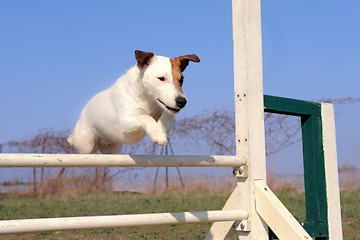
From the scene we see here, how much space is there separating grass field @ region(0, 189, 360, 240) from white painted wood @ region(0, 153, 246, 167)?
2.56m

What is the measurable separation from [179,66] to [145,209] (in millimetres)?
5188

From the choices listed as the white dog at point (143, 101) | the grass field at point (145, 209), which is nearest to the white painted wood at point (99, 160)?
the white dog at point (143, 101)

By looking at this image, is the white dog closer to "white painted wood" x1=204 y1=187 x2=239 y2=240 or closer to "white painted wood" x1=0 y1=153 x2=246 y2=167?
"white painted wood" x1=0 y1=153 x2=246 y2=167

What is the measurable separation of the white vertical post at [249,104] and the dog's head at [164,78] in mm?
500

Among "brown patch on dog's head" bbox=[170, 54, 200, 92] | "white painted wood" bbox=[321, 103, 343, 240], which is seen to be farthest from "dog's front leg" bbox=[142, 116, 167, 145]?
"white painted wood" bbox=[321, 103, 343, 240]

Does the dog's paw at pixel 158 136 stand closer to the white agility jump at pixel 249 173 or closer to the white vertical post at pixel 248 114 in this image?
the white agility jump at pixel 249 173

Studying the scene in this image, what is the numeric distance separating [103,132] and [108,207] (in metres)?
5.09

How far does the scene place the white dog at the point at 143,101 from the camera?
2369 mm

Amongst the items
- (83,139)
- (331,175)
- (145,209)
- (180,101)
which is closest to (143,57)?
(180,101)

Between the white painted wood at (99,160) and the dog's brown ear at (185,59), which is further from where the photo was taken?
the dog's brown ear at (185,59)

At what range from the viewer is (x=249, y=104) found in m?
2.94

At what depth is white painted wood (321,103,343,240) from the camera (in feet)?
10.9

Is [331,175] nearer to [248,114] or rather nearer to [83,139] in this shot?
[248,114]

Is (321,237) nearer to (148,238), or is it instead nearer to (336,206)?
(336,206)
